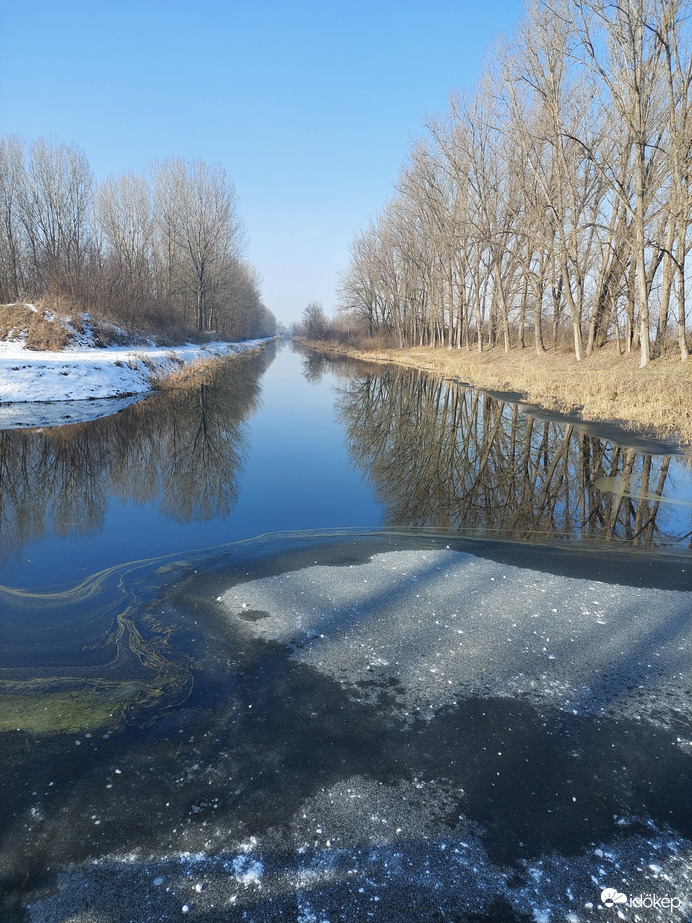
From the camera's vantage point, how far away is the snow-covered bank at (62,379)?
13.8 meters

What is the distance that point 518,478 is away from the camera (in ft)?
28.2

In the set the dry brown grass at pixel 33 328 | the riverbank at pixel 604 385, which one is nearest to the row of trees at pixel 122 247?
the dry brown grass at pixel 33 328

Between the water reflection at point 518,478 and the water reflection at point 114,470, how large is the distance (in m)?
2.85

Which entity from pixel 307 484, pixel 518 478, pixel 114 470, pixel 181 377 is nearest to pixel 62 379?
pixel 181 377

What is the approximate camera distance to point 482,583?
479 cm

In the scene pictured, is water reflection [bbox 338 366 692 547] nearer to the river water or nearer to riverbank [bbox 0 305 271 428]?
the river water

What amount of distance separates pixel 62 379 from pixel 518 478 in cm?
1467

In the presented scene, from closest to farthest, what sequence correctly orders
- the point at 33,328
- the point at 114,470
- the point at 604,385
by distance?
the point at 114,470, the point at 604,385, the point at 33,328

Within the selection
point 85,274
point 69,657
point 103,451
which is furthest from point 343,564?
point 85,274

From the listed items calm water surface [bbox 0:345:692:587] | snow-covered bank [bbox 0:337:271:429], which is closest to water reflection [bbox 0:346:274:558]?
calm water surface [bbox 0:345:692:587]

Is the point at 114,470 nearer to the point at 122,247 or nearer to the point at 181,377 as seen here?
the point at 181,377

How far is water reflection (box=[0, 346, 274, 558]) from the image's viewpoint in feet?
22.0

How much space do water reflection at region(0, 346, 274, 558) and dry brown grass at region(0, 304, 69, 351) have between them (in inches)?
362

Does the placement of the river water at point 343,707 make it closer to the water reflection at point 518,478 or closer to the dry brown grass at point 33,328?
the water reflection at point 518,478
